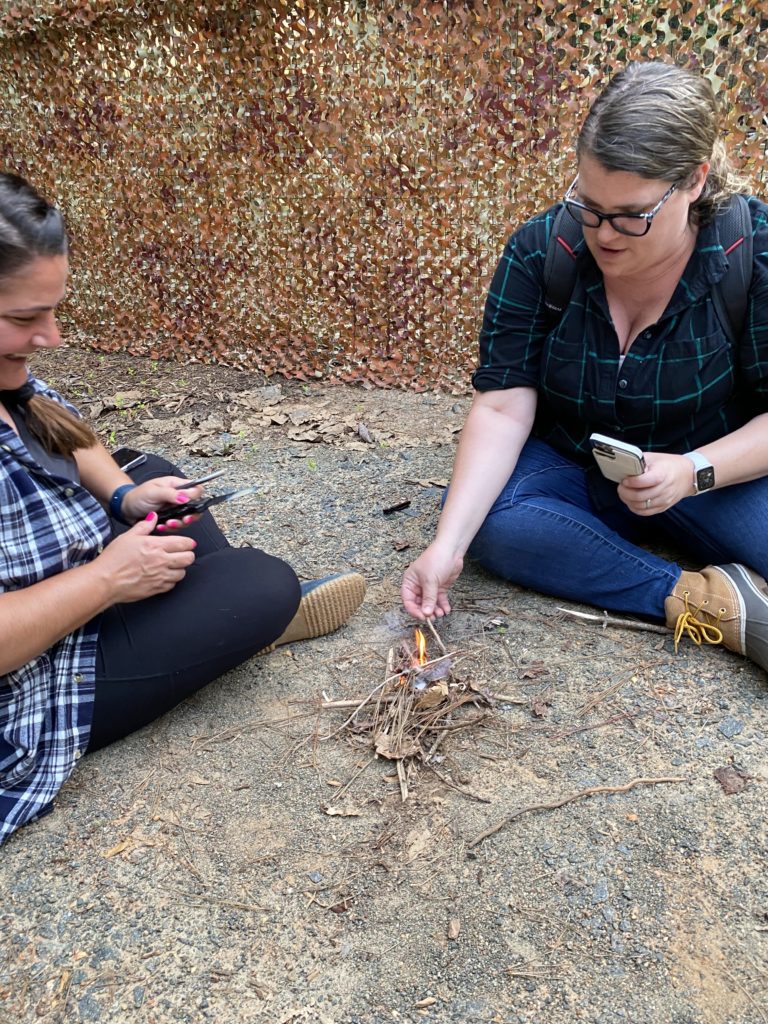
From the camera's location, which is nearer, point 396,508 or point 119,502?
point 119,502

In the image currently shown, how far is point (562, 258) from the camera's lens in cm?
257

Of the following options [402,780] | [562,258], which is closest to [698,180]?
[562,258]

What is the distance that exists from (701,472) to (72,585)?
176cm

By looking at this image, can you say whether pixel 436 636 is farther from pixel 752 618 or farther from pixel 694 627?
pixel 752 618

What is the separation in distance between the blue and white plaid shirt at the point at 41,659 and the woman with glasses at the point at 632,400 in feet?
3.10

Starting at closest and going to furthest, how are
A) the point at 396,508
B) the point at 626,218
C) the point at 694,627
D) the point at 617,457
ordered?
the point at 626,218 < the point at 617,457 < the point at 694,627 < the point at 396,508

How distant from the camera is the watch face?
2443 mm

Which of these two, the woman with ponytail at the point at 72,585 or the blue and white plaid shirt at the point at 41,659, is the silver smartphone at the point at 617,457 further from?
the blue and white plaid shirt at the point at 41,659

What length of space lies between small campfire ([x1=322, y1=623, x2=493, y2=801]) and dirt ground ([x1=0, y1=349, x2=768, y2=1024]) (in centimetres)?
3

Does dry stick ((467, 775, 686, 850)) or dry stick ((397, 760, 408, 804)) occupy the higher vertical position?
dry stick ((467, 775, 686, 850))

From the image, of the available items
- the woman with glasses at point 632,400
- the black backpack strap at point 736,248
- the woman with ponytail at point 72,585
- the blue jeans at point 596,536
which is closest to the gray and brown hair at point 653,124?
the woman with glasses at point 632,400

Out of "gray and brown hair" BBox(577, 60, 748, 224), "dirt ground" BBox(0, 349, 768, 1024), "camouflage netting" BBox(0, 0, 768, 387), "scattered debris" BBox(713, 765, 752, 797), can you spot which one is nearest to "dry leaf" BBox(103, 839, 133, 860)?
"dirt ground" BBox(0, 349, 768, 1024)

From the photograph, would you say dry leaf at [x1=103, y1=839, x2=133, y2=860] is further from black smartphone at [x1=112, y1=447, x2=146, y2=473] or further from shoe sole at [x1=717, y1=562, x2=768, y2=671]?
shoe sole at [x1=717, y1=562, x2=768, y2=671]

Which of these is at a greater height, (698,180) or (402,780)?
(698,180)
